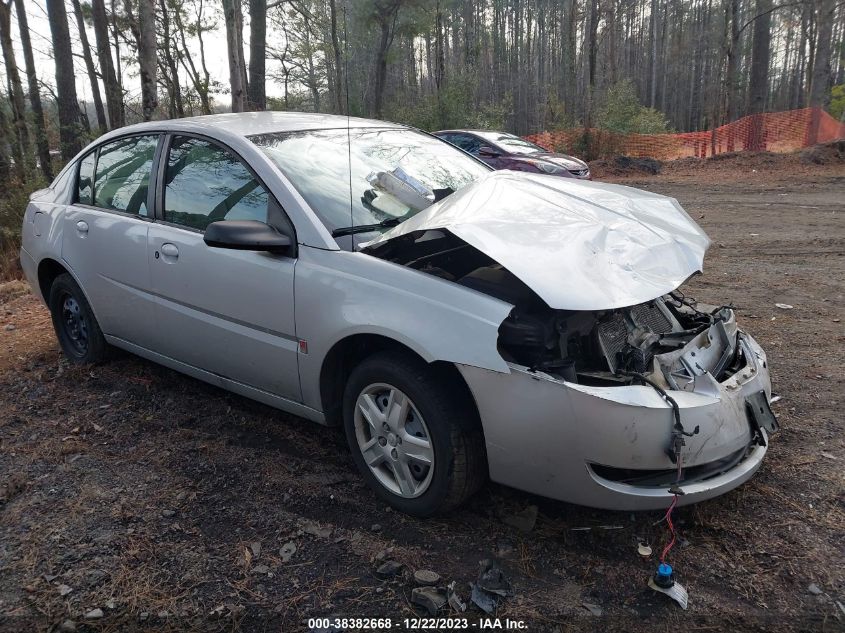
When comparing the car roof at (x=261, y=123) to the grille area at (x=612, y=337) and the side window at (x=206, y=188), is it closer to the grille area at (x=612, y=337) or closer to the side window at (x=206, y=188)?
the side window at (x=206, y=188)

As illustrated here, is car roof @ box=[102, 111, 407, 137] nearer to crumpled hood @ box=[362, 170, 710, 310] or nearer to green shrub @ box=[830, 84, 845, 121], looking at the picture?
crumpled hood @ box=[362, 170, 710, 310]

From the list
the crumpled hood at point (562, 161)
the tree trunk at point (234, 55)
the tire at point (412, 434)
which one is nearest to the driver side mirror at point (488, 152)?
the crumpled hood at point (562, 161)

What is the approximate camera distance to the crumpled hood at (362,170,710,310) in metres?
2.61

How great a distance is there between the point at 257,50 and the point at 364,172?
1563 centimetres

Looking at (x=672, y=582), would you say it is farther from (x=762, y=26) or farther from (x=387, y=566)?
(x=762, y=26)

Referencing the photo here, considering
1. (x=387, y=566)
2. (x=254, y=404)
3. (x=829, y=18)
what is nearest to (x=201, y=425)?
(x=254, y=404)

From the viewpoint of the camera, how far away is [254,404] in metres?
4.11

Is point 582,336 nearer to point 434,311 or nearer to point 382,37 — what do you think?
point 434,311

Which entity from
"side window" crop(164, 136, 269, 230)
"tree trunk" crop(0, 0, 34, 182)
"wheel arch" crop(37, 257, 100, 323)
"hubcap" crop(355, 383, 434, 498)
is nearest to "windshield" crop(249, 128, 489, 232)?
"side window" crop(164, 136, 269, 230)

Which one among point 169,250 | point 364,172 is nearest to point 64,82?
point 169,250

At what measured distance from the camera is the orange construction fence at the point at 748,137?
20.7m

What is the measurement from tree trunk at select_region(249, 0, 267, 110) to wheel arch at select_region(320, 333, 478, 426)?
15.0 m

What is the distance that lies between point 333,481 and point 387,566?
74 centimetres

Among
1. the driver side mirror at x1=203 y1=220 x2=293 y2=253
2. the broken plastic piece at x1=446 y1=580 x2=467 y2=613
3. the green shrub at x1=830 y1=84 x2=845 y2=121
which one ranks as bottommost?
the broken plastic piece at x1=446 y1=580 x2=467 y2=613
